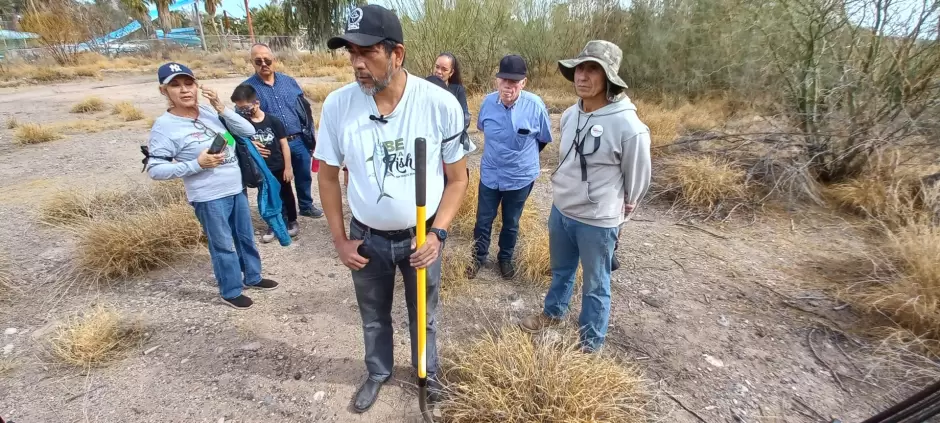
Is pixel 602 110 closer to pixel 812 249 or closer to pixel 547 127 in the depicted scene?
pixel 547 127

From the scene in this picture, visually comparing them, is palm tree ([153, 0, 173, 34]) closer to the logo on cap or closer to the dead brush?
the dead brush

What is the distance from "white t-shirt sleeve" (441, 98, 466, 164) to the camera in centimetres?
174

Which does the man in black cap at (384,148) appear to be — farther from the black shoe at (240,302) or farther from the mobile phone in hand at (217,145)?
the black shoe at (240,302)

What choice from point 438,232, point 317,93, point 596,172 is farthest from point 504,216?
point 317,93

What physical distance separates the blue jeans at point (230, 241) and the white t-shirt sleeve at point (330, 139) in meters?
1.48

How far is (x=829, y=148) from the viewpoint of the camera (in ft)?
16.2

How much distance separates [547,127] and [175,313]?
3108 mm

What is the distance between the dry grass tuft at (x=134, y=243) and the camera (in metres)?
3.46

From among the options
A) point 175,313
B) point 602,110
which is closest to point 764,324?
point 602,110

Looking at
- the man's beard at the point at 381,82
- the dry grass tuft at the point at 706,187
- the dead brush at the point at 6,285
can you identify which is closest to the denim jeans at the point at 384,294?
the man's beard at the point at 381,82

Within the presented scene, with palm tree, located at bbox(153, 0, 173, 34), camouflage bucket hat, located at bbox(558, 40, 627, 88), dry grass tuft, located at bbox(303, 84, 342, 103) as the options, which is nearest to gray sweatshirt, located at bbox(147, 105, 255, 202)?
camouflage bucket hat, located at bbox(558, 40, 627, 88)

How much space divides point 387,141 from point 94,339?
8.00 feet

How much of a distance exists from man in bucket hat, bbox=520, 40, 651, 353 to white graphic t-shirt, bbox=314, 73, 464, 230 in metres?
0.76

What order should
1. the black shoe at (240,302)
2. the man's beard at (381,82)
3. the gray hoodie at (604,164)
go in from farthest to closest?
the black shoe at (240,302) → the gray hoodie at (604,164) → the man's beard at (381,82)
